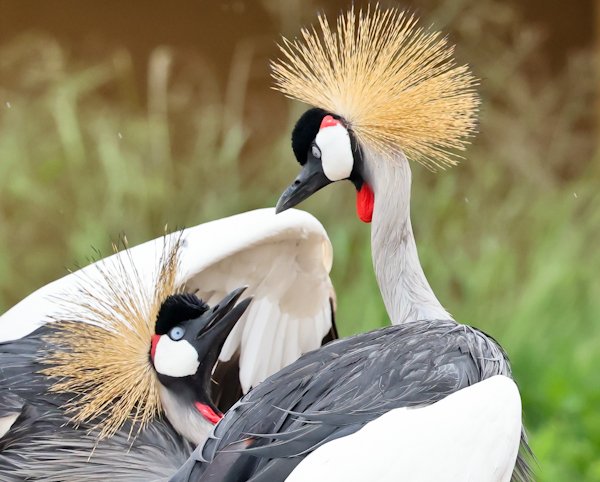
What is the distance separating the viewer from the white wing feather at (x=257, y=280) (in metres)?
2.11

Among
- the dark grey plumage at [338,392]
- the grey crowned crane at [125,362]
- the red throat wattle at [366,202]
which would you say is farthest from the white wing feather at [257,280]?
the dark grey plumage at [338,392]

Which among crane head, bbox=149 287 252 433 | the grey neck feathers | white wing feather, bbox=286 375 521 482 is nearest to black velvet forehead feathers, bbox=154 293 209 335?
crane head, bbox=149 287 252 433

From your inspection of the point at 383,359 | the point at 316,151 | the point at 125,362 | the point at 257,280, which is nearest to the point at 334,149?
the point at 316,151

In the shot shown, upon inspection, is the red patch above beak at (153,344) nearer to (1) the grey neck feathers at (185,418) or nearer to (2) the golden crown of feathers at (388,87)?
(1) the grey neck feathers at (185,418)

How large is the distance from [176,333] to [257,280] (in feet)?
1.35

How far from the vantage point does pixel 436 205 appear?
10.8ft

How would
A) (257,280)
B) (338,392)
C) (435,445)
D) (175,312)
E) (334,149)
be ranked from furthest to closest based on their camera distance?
(257,280) < (175,312) < (334,149) < (338,392) < (435,445)

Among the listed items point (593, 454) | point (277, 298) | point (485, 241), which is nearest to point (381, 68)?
point (277, 298)

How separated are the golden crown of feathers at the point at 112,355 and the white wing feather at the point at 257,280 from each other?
0.16 metres

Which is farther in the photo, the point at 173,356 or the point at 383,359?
the point at 173,356

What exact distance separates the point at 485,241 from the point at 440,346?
1601mm

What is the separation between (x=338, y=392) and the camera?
62.2 inches

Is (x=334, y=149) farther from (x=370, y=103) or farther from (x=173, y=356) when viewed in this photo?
(x=173, y=356)

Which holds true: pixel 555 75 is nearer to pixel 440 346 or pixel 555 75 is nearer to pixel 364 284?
pixel 364 284
